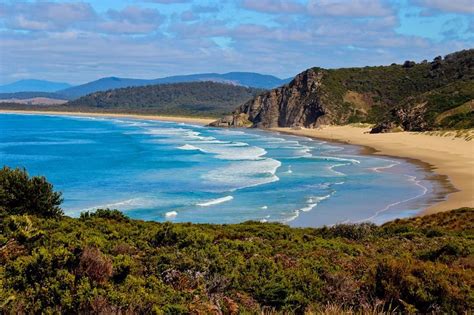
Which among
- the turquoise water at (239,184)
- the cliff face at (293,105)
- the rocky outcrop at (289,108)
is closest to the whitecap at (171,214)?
the turquoise water at (239,184)

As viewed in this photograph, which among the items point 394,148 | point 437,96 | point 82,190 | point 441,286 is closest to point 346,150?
point 394,148

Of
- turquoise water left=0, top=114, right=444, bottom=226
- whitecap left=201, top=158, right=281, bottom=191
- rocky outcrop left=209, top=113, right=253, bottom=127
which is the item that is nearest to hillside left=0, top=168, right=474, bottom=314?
turquoise water left=0, top=114, right=444, bottom=226

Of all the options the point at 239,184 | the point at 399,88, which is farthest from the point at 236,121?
the point at 239,184

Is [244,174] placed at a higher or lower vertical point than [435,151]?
lower

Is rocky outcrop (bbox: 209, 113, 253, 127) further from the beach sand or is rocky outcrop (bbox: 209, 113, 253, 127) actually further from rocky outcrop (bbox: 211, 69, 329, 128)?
the beach sand

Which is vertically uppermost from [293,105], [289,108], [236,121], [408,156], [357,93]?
[357,93]

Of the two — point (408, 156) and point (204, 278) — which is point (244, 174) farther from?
point (204, 278)

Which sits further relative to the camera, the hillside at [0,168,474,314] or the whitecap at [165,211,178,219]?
the whitecap at [165,211,178,219]

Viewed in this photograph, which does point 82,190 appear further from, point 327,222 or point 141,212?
point 327,222
